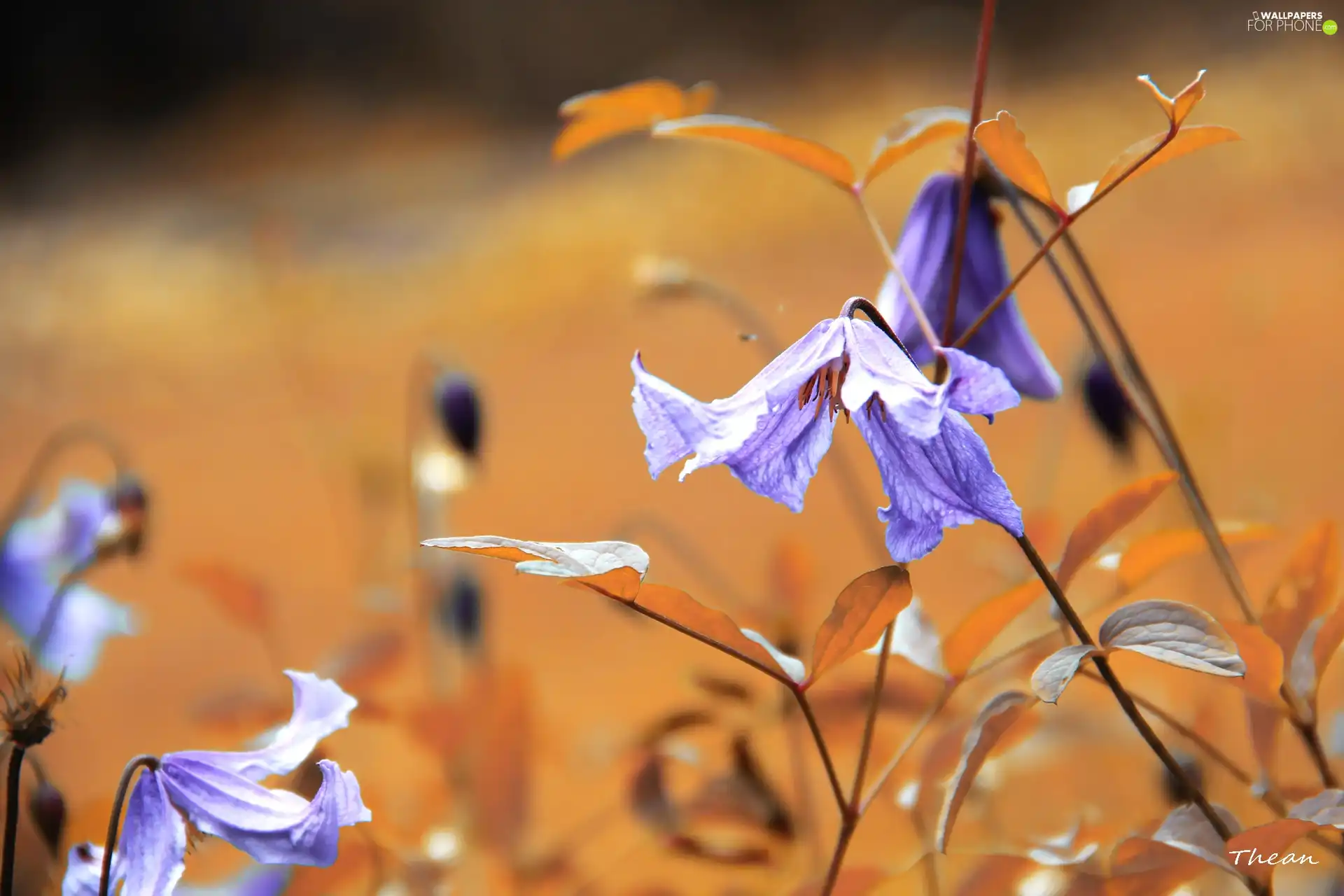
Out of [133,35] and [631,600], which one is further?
[133,35]

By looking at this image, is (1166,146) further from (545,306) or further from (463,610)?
(545,306)

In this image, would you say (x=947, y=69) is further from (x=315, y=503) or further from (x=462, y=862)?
(x=462, y=862)

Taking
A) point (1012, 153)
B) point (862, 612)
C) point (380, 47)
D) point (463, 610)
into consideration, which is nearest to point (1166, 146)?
point (1012, 153)

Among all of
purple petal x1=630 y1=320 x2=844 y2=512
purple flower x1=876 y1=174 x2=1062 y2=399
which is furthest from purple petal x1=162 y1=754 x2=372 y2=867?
purple flower x1=876 y1=174 x2=1062 y2=399

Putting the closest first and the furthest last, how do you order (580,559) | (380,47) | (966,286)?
(580,559) → (966,286) → (380,47)

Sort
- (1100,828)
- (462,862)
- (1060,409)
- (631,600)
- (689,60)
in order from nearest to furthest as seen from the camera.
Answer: (631,600), (1100,828), (462,862), (1060,409), (689,60)

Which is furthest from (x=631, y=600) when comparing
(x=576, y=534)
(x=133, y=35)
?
(x=133, y=35)

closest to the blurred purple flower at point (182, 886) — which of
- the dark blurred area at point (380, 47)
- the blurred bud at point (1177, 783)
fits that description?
the blurred bud at point (1177, 783)

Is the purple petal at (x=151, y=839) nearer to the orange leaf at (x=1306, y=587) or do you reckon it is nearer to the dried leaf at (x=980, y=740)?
the dried leaf at (x=980, y=740)
